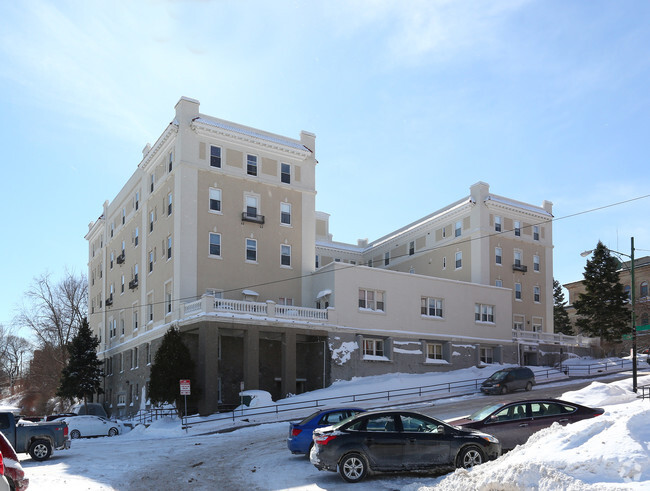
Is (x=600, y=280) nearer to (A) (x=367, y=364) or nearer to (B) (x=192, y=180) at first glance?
(A) (x=367, y=364)

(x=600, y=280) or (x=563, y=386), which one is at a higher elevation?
(x=600, y=280)

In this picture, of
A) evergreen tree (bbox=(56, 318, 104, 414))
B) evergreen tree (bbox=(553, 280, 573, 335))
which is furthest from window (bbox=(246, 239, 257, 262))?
evergreen tree (bbox=(553, 280, 573, 335))

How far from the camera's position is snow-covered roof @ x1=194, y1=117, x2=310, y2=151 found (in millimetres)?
47469

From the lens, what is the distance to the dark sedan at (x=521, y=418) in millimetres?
18188

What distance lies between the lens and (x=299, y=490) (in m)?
15.4

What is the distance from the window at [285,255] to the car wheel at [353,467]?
113ft

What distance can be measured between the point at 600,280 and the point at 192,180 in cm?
4342

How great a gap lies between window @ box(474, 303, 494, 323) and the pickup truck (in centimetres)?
3899

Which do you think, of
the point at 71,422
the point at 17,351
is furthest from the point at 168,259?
the point at 17,351

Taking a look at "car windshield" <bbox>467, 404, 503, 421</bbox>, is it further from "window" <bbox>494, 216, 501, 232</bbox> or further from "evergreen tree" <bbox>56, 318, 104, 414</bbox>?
"evergreen tree" <bbox>56, 318, 104, 414</bbox>

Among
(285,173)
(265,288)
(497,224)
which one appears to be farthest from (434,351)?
(285,173)

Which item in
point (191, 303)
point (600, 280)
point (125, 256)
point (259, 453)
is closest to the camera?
point (259, 453)

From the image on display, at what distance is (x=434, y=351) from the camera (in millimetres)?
51688

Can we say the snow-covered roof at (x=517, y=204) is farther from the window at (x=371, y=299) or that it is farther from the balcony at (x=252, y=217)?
the balcony at (x=252, y=217)
